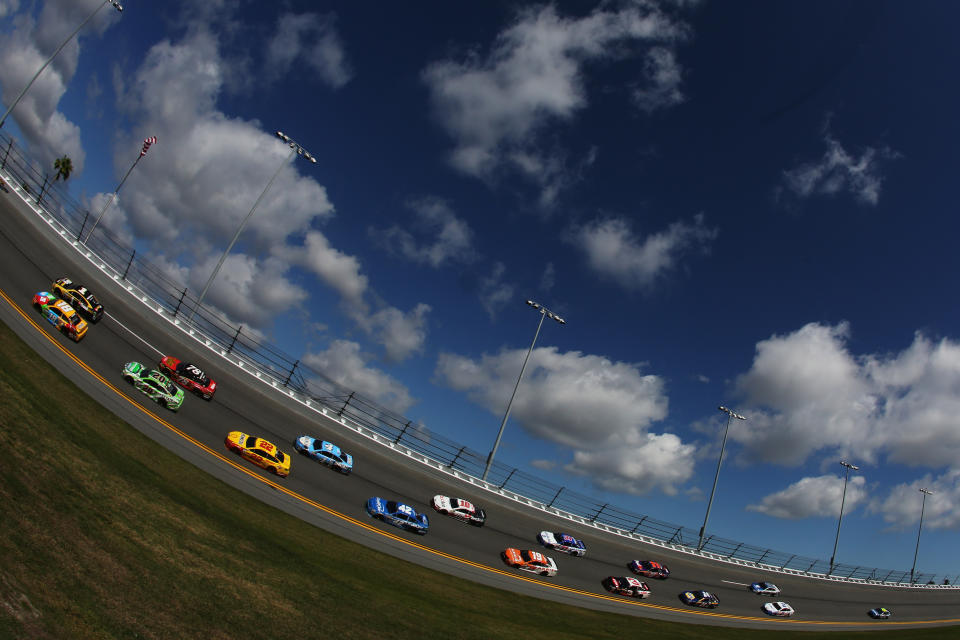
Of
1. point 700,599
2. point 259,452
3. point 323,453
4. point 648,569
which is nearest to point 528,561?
point 648,569

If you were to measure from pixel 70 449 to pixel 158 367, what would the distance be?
15.3 m

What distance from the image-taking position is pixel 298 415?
35719 millimetres

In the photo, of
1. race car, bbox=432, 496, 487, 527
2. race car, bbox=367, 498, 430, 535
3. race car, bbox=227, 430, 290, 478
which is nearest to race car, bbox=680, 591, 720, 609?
race car, bbox=432, 496, 487, 527

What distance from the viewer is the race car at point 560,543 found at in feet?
118

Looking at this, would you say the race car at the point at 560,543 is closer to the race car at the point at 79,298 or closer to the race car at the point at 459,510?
the race car at the point at 459,510

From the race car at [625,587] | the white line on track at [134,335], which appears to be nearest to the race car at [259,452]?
the white line on track at [134,335]

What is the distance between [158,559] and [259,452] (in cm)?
1311

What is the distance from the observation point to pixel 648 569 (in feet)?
126

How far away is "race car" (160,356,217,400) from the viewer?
2966cm

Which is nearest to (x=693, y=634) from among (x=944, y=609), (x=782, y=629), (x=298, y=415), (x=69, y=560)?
(x=782, y=629)

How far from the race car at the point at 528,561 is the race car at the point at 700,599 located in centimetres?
1402

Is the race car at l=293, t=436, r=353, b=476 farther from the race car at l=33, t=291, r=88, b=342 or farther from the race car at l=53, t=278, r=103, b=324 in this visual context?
the race car at l=53, t=278, r=103, b=324

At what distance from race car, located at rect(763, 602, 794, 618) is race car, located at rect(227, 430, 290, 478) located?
4464cm

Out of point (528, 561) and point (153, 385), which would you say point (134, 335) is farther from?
point (528, 561)
